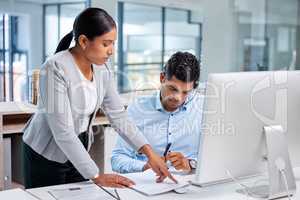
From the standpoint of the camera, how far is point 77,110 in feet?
→ 5.74

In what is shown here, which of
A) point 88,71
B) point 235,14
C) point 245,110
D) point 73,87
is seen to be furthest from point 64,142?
point 235,14

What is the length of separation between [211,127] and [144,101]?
0.79m

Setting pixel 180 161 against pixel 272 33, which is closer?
pixel 180 161

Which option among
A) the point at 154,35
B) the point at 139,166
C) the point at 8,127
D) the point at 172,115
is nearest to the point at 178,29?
the point at 154,35

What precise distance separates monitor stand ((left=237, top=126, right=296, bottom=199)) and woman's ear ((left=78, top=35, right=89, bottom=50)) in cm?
75

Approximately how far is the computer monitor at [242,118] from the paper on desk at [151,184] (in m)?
0.18

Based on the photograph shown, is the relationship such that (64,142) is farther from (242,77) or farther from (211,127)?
(242,77)

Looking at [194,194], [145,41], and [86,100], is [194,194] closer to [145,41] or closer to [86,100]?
[86,100]

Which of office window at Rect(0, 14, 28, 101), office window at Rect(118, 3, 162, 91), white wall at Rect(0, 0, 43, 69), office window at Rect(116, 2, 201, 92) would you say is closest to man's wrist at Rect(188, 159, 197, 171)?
office window at Rect(0, 14, 28, 101)

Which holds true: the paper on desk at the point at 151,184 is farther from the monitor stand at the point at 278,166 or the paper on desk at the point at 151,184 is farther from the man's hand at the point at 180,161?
the monitor stand at the point at 278,166

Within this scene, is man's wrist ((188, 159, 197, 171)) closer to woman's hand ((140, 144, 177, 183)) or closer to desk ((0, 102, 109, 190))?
woman's hand ((140, 144, 177, 183))

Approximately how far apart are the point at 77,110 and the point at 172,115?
0.54m

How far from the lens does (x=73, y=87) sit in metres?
1.68

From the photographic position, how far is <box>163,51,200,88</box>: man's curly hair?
1945 mm
